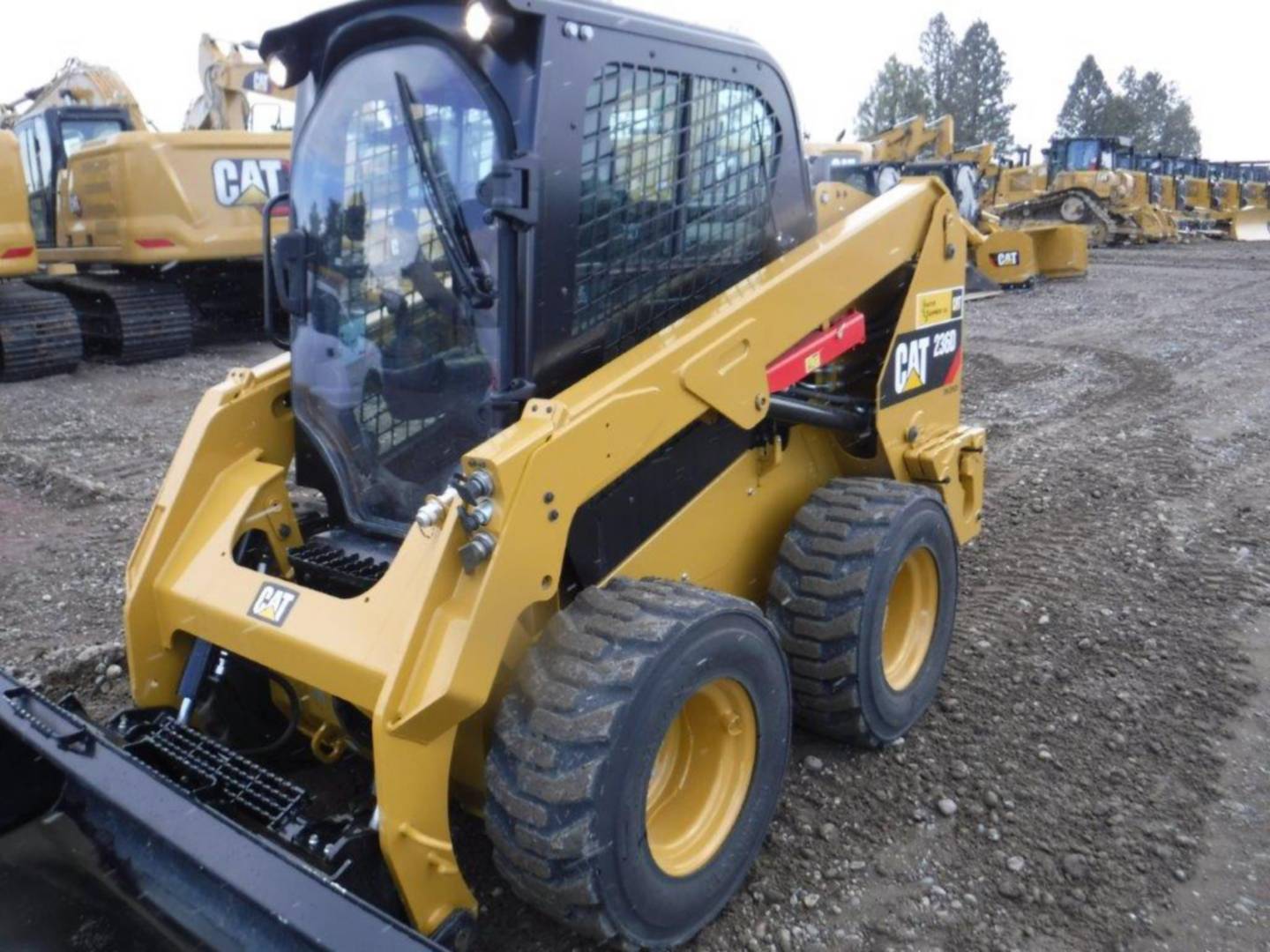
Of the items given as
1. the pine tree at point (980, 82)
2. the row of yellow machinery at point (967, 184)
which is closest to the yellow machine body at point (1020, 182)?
the row of yellow machinery at point (967, 184)

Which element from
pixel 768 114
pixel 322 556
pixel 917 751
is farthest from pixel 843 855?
pixel 768 114

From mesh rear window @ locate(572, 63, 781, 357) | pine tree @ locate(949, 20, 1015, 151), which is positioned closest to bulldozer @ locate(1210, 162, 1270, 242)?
mesh rear window @ locate(572, 63, 781, 357)

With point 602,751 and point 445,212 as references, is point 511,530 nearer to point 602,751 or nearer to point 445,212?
point 602,751

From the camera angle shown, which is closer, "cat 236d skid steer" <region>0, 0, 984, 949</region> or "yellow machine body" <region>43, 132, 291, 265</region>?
"cat 236d skid steer" <region>0, 0, 984, 949</region>

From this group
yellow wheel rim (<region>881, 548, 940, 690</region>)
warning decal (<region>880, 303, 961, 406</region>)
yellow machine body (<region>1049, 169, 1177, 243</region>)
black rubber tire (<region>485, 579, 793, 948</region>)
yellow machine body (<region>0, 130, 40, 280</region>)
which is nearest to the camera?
black rubber tire (<region>485, 579, 793, 948</region>)

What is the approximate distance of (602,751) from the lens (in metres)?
2.14

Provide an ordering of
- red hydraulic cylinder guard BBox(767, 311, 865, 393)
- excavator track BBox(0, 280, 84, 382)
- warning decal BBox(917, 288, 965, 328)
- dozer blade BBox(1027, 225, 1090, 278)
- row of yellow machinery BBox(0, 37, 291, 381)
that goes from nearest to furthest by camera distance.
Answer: red hydraulic cylinder guard BBox(767, 311, 865, 393), warning decal BBox(917, 288, 965, 328), excavator track BBox(0, 280, 84, 382), row of yellow machinery BBox(0, 37, 291, 381), dozer blade BBox(1027, 225, 1090, 278)

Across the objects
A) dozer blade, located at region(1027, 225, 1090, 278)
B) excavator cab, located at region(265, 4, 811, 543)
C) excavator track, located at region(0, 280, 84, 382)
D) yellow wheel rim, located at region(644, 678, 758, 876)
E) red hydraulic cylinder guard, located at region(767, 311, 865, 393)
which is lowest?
excavator track, located at region(0, 280, 84, 382)

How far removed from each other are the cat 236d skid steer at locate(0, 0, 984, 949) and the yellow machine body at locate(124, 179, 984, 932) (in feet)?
0.04

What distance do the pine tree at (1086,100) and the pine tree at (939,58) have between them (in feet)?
36.3

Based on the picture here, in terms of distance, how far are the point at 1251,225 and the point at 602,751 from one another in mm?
28941

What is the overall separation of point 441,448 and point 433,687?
0.82m

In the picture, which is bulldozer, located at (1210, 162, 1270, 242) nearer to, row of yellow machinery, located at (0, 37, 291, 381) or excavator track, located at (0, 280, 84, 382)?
row of yellow machinery, located at (0, 37, 291, 381)

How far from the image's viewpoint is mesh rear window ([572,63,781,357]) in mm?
2617
